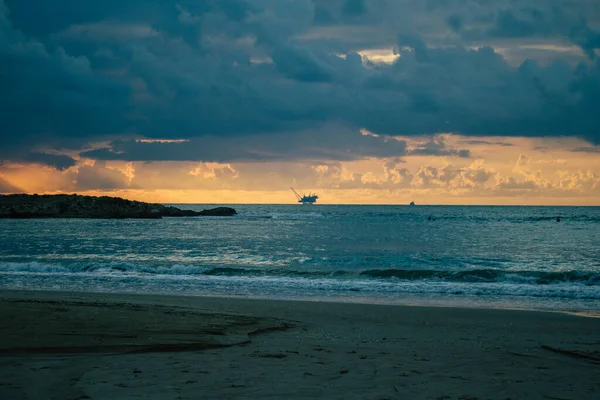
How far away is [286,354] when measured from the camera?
35.1ft

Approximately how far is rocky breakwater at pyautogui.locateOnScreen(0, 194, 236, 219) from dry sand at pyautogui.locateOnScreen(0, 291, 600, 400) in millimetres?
103937

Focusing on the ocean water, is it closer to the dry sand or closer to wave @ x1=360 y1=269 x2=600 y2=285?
wave @ x1=360 y1=269 x2=600 y2=285

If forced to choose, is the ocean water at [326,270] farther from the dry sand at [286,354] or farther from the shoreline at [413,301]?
the dry sand at [286,354]

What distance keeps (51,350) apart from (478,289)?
19.0 metres

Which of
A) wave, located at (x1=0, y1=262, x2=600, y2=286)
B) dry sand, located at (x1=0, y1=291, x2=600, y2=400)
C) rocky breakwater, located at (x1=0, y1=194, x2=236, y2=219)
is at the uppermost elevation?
rocky breakwater, located at (x1=0, y1=194, x2=236, y2=219)

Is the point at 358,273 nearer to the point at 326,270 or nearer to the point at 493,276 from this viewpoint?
the point at 326,270

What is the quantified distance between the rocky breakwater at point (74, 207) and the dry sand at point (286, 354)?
10394 centimetres

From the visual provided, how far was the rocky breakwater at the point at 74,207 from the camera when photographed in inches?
4360

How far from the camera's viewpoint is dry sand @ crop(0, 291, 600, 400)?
8203 millimetres

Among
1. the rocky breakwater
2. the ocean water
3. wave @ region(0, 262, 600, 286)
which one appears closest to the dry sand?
the ocean water

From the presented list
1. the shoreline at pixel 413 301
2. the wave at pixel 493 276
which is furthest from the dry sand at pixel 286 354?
the wave at pixel 493 276

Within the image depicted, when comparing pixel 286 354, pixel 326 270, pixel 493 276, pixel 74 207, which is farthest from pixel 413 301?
pixel 74 207

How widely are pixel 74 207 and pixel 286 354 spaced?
11567 centimetres

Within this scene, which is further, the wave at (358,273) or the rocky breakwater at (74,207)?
the rocky breakwater at (74,207)
